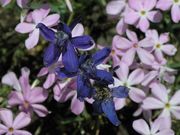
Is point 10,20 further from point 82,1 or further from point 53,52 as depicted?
point 53,52

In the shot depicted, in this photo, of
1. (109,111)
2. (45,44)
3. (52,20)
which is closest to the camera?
(109,111)

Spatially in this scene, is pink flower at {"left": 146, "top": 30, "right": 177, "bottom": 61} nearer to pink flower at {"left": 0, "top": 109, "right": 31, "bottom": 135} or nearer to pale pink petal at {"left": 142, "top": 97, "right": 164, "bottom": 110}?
pale pink petal at {"left": 142, "top": 97, "right": 164, "bottom": 110}

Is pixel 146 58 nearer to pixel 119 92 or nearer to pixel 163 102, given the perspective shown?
pixel 163 102

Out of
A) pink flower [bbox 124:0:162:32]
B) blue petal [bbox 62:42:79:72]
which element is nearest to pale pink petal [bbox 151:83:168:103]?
Result: pink flower [bbox 124:0:162:32]

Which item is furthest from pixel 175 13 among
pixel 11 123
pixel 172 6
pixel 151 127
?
pixel 11 123

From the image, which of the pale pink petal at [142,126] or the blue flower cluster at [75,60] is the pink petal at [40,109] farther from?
the blue flower cluster at [75,60]

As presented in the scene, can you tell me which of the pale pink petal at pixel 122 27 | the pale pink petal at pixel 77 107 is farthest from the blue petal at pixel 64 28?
the pale pink petal at pixel 122 27

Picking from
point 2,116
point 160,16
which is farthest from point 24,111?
point 160,16
